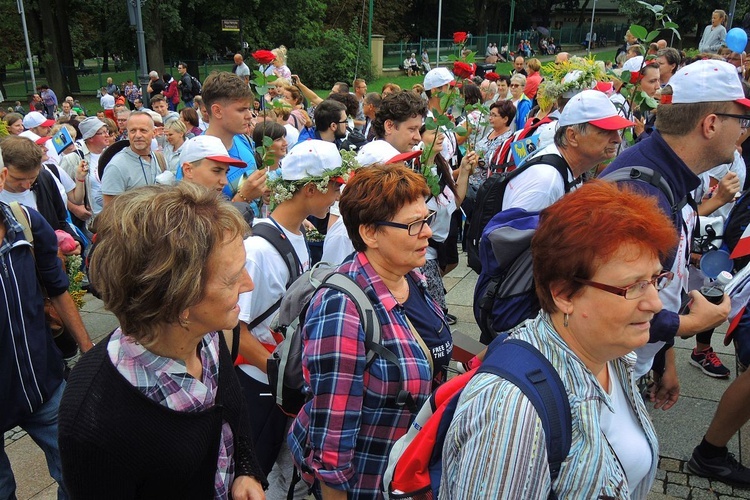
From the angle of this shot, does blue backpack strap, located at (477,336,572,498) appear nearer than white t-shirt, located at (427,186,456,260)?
Yes

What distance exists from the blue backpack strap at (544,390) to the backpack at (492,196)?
1859 millimetres

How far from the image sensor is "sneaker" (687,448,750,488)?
3.39 m

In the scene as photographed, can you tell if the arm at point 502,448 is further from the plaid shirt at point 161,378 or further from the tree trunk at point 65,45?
the tree trunk at point 65,45

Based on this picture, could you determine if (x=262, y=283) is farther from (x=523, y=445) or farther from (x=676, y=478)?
(x=676, y=478)

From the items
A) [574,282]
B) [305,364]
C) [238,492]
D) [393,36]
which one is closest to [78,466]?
[238,492]

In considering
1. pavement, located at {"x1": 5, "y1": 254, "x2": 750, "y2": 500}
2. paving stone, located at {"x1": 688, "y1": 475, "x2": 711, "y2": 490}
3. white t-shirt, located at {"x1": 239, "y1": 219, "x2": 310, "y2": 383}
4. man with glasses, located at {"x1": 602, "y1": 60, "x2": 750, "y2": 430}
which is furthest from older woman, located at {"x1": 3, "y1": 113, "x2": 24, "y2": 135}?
paving stone, located at {"x1": 688, "y1": 475, "x2": 711, "y2": 490}

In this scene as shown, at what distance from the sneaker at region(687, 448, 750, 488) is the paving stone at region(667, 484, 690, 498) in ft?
0.48

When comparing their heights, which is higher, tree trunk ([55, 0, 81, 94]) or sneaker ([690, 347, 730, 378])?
tree trunk ([55, 0, 81, 94])

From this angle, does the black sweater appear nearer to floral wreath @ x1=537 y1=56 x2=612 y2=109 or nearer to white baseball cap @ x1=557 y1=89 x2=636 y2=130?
white baseball cap @ x1=557 y1=89 x2=636 y2=130

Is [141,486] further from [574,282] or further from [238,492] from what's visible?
[574,282]

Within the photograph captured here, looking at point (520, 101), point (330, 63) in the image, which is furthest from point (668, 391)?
point (330, 63)

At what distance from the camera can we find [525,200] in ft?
10.5

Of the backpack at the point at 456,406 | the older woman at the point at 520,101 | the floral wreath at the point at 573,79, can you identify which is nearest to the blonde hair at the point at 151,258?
the backpack at the point at 456,406

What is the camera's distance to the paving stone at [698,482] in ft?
11.3
